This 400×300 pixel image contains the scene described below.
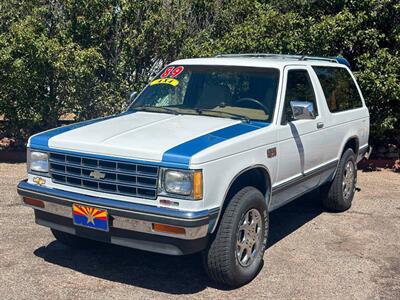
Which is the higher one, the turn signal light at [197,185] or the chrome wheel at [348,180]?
the turn signal light at [197,185]

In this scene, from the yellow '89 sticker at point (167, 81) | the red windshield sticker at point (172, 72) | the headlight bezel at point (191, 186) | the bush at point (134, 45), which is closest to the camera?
the headlight bezel at point (191, 186)

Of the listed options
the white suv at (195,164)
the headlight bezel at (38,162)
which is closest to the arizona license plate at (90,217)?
the white suv at (195,164)

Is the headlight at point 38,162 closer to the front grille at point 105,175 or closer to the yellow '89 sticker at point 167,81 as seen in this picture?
the front grille at point 105,175

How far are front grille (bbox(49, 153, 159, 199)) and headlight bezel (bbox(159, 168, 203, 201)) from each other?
0.05 m

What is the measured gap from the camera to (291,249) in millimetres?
5422

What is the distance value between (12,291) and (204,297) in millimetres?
1537

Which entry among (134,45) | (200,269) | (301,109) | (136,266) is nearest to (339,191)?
(301,109)

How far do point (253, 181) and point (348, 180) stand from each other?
259 centimetres

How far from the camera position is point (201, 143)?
→ 4.10 meters

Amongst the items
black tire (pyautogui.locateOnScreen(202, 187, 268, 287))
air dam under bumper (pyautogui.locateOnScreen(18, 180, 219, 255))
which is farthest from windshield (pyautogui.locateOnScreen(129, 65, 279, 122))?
air dam under bumper (pyautogui.locateOnScreen(18, 180, 219, 255))

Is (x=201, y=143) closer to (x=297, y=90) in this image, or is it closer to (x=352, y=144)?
(x=297, y=90)

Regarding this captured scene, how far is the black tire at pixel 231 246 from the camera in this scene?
4191mm

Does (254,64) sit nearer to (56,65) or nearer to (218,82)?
(218,82)

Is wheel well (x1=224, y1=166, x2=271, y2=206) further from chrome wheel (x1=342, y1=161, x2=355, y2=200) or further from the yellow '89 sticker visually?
chrome wheel (x1=342, y1=161, x2=355, y2=200)
